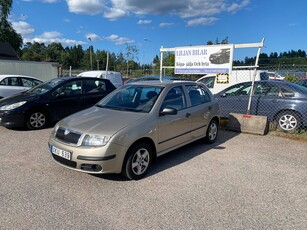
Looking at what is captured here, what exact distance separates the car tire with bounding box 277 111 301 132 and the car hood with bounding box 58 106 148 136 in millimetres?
4664

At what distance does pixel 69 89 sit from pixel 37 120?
1.30 metres

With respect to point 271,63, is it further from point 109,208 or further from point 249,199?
point 109,208

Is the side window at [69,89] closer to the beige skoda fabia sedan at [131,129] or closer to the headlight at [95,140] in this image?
the beige skoda fabia sedan at [131,129]

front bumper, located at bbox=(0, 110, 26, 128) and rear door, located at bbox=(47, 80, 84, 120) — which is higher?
A: rear door, located at bbox=(47, 80, 84, 120)

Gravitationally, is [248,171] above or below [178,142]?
below

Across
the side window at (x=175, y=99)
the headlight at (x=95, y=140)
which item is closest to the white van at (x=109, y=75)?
the side window at (x=175, y=99)

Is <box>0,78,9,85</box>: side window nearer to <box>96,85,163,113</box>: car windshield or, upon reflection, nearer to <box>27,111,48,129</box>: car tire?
<box>27,111,48,129</box>: car tire

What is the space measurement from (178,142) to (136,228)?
2.33 m

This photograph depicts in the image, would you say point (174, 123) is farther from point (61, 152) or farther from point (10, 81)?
point (10, 81)

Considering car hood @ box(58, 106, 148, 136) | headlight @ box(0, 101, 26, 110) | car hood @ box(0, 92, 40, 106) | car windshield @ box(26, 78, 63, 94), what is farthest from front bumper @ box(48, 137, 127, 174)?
car windshield @ box(26, 78, 63, 94)

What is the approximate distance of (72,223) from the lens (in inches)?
118

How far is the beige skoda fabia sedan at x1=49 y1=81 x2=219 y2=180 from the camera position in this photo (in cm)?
381

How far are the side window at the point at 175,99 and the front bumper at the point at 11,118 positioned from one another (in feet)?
14.1

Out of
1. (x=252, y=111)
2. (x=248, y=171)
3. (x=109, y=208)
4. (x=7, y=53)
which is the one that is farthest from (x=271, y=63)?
(x=7, y=53)
